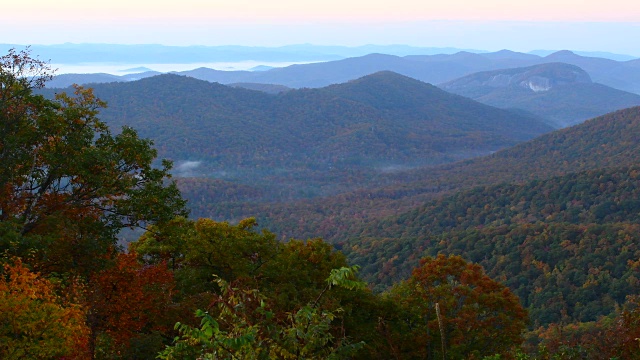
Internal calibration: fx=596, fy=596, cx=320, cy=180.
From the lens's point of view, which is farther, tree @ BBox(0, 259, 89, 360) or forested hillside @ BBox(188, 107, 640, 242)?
forested hillside @ BBox(188, 107, 640, 242)

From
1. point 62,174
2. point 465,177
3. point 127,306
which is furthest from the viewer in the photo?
point 465,177

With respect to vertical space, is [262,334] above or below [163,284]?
above

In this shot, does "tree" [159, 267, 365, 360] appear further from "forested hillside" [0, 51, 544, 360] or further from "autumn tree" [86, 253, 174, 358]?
"autumn tree" [86, 253, 174, 358]

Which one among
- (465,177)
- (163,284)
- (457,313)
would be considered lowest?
(465,177)

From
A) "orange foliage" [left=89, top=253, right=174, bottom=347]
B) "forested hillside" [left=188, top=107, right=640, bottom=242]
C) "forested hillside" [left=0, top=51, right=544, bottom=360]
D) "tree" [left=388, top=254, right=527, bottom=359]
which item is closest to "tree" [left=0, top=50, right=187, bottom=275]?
"forested hillside" [left=0, top=51, right=544, bottom=360]

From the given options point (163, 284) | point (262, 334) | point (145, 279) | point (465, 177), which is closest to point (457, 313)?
point (163, 284)

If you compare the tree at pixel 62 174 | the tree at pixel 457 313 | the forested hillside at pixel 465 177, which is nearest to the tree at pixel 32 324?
the tree at pixel 62 174

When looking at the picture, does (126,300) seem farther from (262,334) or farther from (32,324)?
(262,334)
